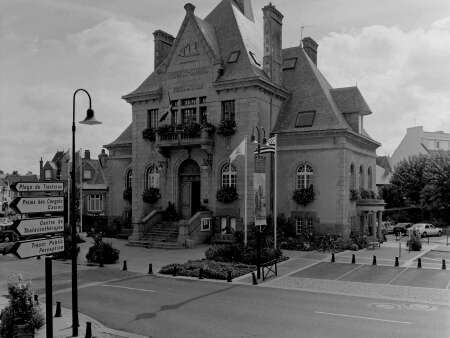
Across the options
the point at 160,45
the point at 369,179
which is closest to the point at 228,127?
the point at 160,45

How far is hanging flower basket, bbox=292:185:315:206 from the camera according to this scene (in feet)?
109

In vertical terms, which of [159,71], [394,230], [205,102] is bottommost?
[394,230]

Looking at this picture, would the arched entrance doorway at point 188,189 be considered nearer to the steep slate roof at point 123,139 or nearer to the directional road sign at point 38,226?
the steep slate roof at point 123,139

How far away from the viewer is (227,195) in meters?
33.7

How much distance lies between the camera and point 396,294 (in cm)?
1809

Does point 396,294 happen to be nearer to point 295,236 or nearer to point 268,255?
point 268,255

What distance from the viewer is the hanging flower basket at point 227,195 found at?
3362 centimetres

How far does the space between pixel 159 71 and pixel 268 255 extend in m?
19.2

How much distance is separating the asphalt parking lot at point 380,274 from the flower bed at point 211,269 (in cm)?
258

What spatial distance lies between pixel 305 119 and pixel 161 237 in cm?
1377

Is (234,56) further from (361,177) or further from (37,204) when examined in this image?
(37,204)

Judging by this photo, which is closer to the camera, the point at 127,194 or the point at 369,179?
the point at 369,179

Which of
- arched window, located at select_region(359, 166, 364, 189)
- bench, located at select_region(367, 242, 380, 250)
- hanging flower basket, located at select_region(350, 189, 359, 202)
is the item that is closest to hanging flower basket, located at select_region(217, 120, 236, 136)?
hanging flower basket, located at select_region(350, 189, 359, 202)

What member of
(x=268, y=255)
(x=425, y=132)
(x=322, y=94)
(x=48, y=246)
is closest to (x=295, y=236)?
(x=268, y=255)
